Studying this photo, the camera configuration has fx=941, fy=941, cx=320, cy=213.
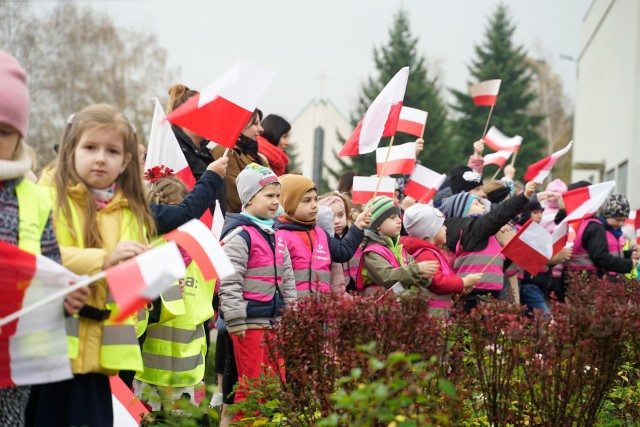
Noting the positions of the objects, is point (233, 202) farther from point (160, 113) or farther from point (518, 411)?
point (518, 411)

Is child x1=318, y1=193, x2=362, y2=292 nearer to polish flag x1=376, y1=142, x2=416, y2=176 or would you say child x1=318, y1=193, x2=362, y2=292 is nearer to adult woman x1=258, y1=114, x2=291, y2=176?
adult woman x1=258, y1=114, x2=291, y2=176

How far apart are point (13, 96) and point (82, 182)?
1.56 feet

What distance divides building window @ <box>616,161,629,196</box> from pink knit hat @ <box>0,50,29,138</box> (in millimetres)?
21173

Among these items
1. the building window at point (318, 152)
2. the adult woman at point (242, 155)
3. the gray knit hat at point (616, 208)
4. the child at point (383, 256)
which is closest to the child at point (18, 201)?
the adult woman at point (242, 155)

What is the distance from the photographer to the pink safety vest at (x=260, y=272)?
6.09 metres

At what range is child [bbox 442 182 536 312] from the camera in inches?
309

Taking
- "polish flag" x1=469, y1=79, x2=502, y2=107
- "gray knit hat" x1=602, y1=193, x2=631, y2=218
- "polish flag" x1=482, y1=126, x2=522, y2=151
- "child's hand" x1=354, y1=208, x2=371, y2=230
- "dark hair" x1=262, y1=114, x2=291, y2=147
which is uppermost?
"polish flag" x1=469, y1=79, x2=502, y2=107

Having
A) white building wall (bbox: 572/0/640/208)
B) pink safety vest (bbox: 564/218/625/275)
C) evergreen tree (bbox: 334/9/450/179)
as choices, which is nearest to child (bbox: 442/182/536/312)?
pink safety vest (bbox: 564/218/625/275)

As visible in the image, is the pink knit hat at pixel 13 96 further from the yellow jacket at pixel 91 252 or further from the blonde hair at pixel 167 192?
the blonde hair at pixel 167 192

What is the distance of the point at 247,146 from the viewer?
7.18 meters

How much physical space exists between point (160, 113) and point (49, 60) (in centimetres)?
3397

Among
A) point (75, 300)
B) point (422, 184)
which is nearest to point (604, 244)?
point (422, 184)

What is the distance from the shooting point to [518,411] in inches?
184

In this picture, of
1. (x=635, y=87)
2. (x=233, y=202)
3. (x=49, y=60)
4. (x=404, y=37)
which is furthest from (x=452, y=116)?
(x=233, y=202)
